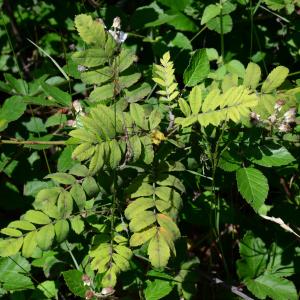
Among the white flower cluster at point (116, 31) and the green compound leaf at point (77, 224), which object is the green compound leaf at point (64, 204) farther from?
the white flower cluster at point (116, 31)

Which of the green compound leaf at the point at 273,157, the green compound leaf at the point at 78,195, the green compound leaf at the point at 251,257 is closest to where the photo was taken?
the green compound leaf at the point at 78,195

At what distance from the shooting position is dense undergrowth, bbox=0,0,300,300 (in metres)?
1.54

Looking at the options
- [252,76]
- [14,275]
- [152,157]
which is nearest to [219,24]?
[252,76]

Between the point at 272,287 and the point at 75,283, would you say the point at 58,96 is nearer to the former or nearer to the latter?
the point at 75,283

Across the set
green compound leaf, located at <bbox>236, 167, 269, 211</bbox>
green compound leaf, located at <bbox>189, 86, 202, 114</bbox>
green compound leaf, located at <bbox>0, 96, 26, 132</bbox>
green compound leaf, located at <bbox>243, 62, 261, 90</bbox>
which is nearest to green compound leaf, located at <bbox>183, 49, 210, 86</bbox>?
green compound leaf, located at <bbox>243, 62, 261, 90</bbox>

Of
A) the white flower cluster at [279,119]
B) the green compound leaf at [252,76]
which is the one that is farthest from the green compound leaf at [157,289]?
the green compound leaf at [252,76]

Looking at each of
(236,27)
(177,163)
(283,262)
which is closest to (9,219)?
(177,163)

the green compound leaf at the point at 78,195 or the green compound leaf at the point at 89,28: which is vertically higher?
the green compound leaf at the point at 89,28

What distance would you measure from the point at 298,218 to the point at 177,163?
783 mm

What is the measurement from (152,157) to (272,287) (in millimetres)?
898

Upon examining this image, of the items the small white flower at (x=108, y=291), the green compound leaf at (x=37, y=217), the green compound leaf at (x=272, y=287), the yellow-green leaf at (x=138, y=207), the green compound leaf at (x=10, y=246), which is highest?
the yellow-green leaf at (x=138, y=207)

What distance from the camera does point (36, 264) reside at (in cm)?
206

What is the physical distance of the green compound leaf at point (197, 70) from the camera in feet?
6.03

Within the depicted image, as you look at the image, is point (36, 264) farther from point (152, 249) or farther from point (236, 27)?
point (236, 27)
